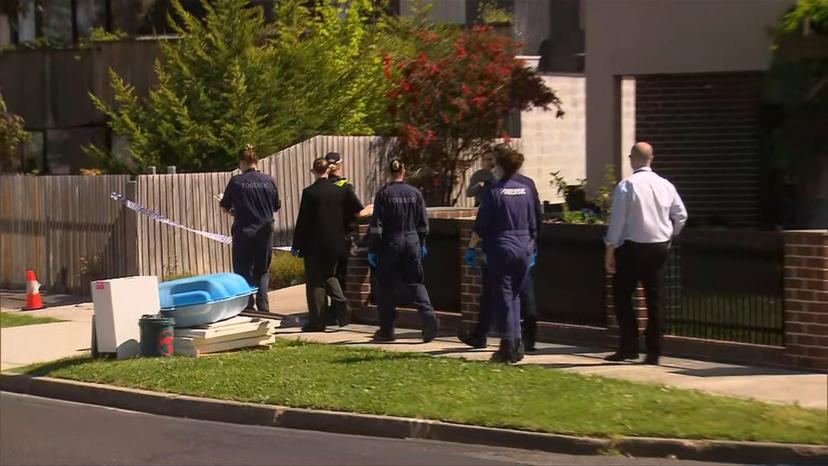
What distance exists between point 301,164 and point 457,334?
678 centimetres

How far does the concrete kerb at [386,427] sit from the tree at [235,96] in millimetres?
8001

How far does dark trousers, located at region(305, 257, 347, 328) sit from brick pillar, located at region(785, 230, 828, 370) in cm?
473

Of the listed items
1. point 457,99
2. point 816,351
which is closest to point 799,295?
point 816,351

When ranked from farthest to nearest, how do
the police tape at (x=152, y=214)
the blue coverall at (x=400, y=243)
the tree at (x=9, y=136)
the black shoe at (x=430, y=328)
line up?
the tree at (x=9, y=136)
the police tape at (x=152, y=214)
the black shoe at (x=430, y=328)
the blue coverall at (x=400, y=243)

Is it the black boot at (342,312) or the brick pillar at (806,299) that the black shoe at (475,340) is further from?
the brick pillar at (806,299)

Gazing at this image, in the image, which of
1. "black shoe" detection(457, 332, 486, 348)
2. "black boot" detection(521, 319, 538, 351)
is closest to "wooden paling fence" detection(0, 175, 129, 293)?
"black shoe" detection(457, 332, 486, 348)

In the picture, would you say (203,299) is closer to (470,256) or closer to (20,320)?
(470,256)

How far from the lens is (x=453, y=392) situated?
9281 millimetres

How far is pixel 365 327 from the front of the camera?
1311 cm

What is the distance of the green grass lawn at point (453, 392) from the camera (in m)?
7.95

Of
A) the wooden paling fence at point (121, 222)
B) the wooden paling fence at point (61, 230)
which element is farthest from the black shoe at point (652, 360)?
the wooden paling fence at point (61, 230)

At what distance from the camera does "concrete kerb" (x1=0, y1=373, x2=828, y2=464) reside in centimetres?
759

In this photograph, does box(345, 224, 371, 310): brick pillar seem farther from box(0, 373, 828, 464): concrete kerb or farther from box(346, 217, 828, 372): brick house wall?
box(0, 373, 828, 464): concrete kerb

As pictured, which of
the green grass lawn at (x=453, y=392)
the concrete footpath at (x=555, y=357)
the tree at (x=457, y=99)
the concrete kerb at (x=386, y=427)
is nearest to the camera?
the concrete kerb at (x=386, y=427)
